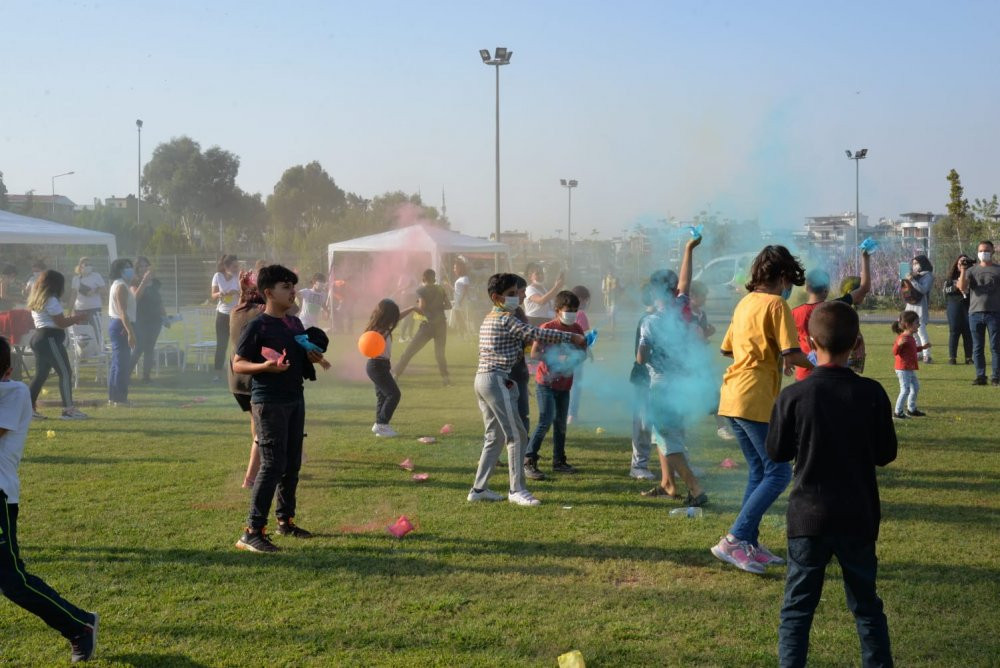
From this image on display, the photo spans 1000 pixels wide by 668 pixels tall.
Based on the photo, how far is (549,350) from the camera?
8031mm

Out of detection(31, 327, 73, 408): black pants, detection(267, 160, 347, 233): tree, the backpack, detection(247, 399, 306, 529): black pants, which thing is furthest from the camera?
detection(267, 160, 347, 233): tree

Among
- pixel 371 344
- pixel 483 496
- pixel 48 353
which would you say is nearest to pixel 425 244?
pixel 48 353

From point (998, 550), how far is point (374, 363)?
6.22 m

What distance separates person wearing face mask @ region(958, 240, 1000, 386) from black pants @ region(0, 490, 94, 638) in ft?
43.3

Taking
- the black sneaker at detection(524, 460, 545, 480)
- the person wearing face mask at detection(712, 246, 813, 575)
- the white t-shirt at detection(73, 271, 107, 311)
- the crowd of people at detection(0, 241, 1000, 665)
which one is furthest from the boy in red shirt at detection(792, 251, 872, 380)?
the white t-shirt at detection(73, 271, 107, 311)

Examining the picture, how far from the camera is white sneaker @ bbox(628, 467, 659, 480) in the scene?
7.95 metres

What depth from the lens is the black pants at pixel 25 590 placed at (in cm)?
408

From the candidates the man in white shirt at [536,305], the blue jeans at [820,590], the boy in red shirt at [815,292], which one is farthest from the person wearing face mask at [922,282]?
the blue jeans at [820,590]

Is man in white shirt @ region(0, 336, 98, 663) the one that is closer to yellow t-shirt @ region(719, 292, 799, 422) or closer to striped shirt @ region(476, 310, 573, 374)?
striped shirt @ region(476, 310, 573, 374)

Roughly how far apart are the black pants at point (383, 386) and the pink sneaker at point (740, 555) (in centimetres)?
509

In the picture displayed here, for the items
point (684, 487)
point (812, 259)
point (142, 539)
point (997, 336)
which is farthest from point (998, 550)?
point (997, 336)

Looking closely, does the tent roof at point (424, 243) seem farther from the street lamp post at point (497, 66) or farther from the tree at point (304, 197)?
the tree at point (304, 197)

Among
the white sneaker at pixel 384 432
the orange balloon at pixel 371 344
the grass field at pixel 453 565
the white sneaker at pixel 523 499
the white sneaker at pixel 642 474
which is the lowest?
the grass field at pixel 453 565

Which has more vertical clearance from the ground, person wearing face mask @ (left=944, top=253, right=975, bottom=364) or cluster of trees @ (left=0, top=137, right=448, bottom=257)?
cluster of trees @ (left=0, top=137, right=448, bottom=257)
